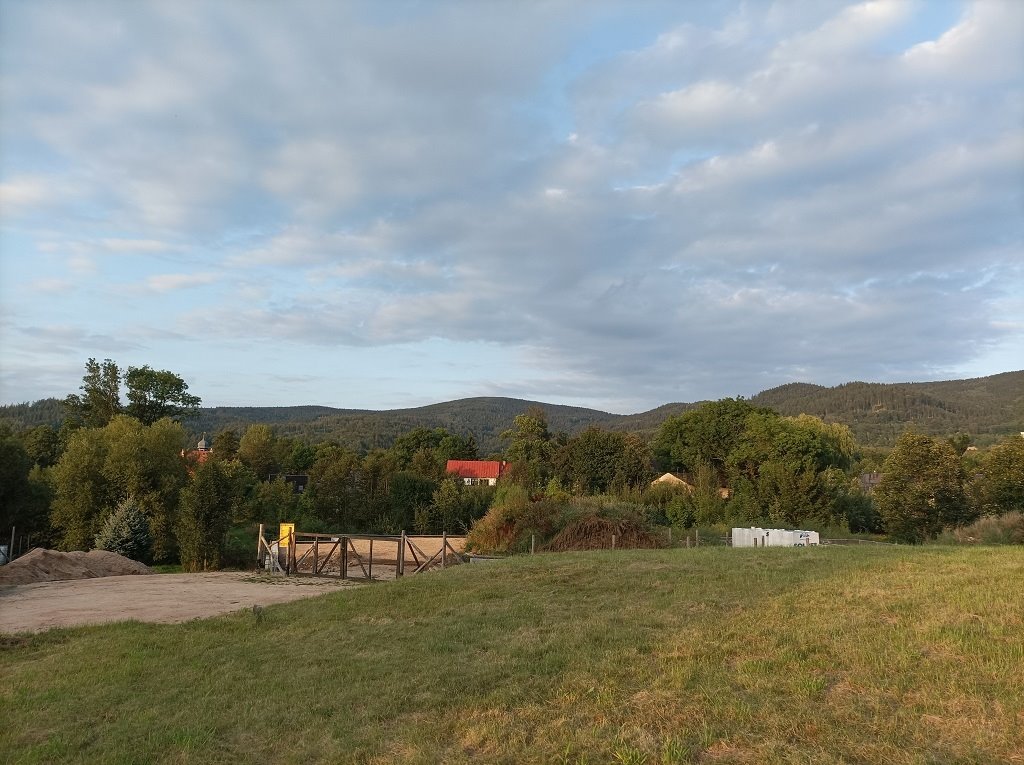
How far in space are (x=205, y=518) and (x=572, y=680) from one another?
24.7 metres

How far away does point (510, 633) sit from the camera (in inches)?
323

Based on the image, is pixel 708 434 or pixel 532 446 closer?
pixel 708 434

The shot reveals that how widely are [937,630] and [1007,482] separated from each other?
31.2 m

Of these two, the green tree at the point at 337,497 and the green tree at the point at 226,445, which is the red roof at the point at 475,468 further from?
the green tree at the point at 337,497

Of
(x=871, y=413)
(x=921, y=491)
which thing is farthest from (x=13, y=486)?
(x=871, y=413)

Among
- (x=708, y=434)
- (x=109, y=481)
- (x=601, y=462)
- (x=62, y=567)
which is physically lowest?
(x=62, y=567)

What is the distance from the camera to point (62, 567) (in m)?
23.2

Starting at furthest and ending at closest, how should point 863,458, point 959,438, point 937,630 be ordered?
point 863,458, point 959,438, point 937,630

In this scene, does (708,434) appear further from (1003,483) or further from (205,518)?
(205,518)

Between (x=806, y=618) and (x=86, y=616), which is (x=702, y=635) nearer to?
(x=806, y=618)

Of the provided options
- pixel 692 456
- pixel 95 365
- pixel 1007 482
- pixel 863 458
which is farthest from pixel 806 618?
pixel 863 458

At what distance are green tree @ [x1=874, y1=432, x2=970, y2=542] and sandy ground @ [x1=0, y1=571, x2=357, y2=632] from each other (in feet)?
82.9

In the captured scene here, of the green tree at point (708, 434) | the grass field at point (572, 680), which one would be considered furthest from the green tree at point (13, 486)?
the green tree at point (708, 434)

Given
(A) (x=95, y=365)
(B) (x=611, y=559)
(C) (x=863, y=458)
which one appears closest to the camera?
(B) (x=611, y=559)
